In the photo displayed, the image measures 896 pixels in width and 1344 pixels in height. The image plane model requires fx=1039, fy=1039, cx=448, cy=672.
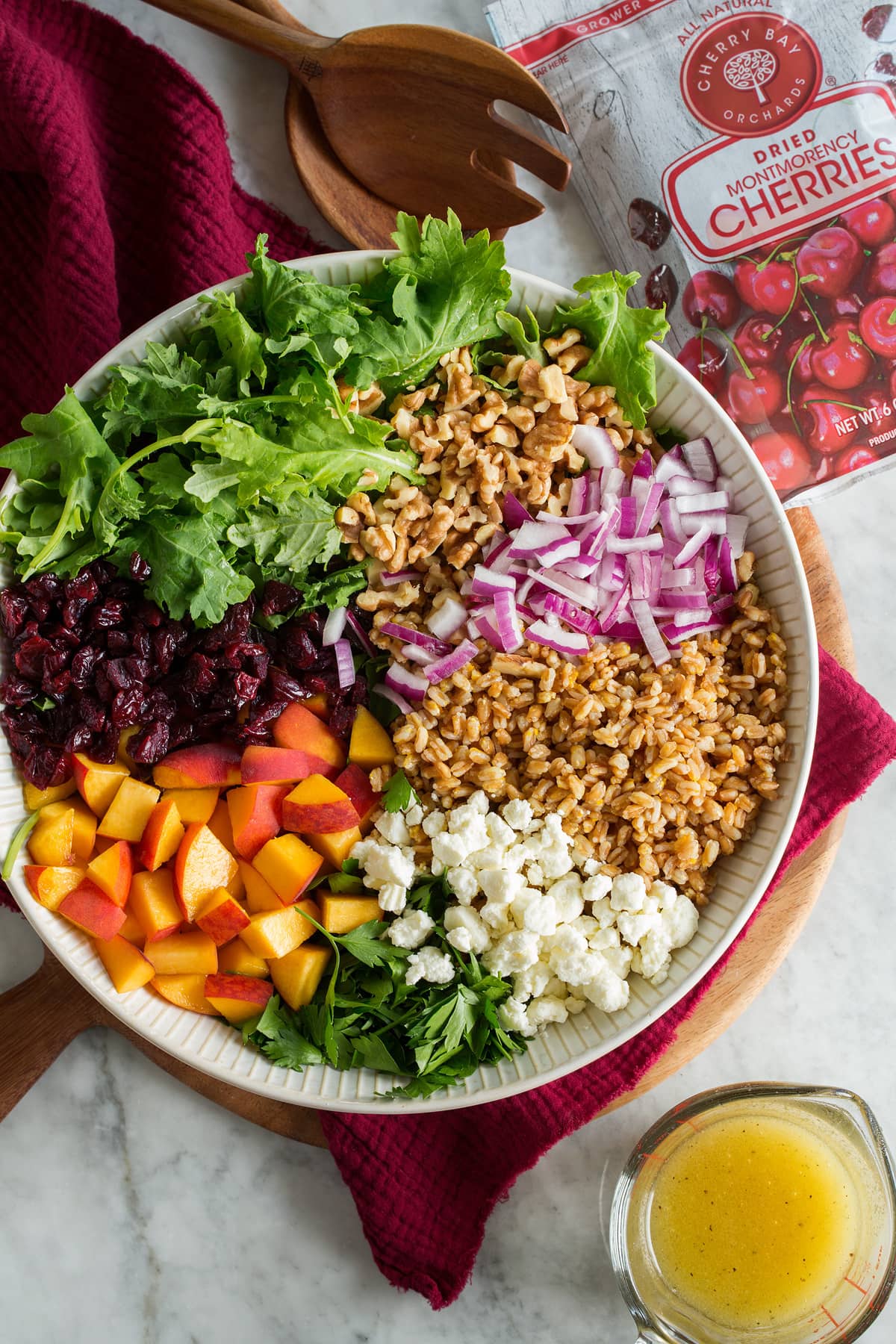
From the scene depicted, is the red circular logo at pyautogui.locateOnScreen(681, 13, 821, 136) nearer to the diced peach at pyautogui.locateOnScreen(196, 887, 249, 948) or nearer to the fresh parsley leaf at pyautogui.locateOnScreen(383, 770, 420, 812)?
the fresh parsley leaf at pyautogui.locateOnScreen(383, 770, 420, 812)

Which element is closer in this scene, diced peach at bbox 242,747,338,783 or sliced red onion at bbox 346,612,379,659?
diced peach at bbox 242,747,338,783

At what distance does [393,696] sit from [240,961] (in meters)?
0.58

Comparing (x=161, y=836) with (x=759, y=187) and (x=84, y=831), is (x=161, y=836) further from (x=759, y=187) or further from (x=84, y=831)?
(x=759, y=187)

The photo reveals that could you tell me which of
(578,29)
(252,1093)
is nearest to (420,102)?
(578,29)

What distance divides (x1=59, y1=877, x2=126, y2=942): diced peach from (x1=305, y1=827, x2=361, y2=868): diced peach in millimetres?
381

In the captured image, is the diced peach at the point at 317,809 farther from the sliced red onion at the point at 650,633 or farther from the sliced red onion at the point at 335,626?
the sliced red onion at the point at 650,633

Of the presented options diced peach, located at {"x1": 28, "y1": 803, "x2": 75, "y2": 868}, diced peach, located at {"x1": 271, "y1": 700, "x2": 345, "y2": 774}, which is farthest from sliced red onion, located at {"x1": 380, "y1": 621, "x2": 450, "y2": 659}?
diced peach, located at {"x1": 28, "y1": 803, "x2": 75, "y2": 868}

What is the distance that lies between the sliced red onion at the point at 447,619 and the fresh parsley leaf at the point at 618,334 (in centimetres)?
50

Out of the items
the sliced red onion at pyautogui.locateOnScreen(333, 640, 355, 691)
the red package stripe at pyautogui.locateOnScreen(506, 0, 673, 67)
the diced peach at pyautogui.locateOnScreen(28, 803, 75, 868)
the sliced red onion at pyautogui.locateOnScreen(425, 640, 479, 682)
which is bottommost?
the sliced red onion at pyautogui.locateOnScreen(425, 640, 479, 682)

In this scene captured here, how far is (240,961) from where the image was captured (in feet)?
6.50

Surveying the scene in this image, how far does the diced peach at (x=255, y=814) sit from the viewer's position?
1.95 metres

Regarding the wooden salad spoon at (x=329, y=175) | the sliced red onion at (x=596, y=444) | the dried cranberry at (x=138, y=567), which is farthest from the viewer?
the wooden salad spoon at (x=329, y=175)

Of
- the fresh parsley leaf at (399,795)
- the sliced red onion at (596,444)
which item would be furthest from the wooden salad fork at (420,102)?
the fresh parsley leaf at (399,795)

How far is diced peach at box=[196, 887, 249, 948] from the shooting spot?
6.36 ft
